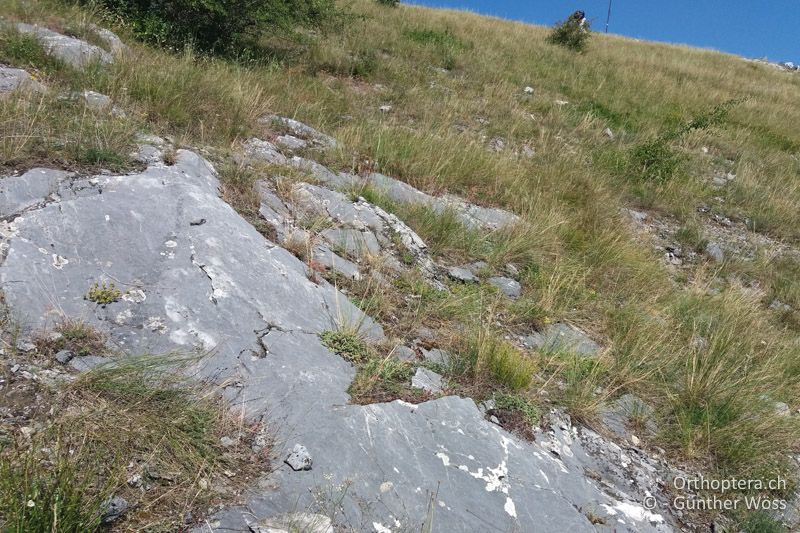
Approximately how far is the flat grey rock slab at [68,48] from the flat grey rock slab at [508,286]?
14.4 feet

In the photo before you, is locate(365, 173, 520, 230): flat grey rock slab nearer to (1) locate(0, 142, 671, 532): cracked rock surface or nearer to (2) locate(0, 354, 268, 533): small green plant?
(1) locate(0, 142, 671, 532): cracked rock surface

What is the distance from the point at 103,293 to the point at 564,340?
2913 mm

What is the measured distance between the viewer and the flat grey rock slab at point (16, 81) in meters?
4.15

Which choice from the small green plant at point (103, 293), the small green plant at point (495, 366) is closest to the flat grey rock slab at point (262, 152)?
the small green plant at point (103, 293)

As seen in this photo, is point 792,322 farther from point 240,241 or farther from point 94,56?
point 94,56

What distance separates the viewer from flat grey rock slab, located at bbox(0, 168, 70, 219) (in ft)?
9.30

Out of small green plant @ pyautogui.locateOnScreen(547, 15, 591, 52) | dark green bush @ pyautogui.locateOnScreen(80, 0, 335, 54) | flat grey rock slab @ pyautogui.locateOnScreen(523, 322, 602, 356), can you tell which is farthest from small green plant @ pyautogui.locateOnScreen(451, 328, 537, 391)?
small green plant @ pyautogui.locateOnScreen(547, 15, 591, 52)

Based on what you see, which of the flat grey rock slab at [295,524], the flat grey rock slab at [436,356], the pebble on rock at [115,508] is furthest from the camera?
the flat grey rock slab at [436,356]

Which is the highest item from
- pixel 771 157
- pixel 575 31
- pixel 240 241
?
pixel 575 31

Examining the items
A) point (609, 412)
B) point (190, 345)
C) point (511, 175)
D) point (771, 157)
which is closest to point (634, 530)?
point (609, 412)

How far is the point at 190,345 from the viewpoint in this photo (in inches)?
100

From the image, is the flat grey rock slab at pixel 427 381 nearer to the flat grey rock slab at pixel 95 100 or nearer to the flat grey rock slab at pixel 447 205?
the flat grey rock slab at pixel 447 205

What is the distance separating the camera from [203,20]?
25.3 feet

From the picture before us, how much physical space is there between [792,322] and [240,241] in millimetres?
5288
